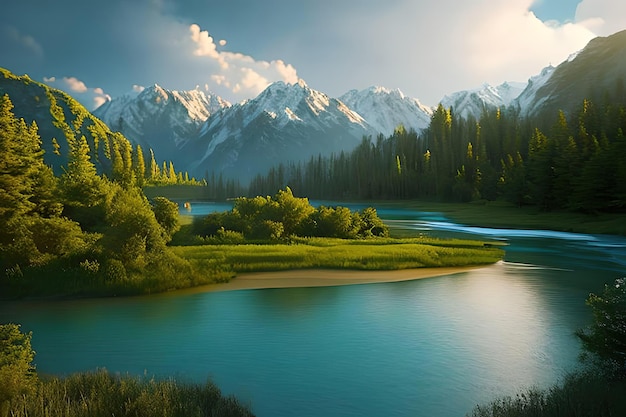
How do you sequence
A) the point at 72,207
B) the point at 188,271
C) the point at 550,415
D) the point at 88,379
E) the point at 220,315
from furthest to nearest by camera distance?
1. the point at 72,207
2. the point at 188,271
3. the point at 220,315
4. the point at 88,379
5. the point at 550,415

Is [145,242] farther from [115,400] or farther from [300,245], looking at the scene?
[115,400]

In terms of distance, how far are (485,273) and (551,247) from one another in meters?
23.5

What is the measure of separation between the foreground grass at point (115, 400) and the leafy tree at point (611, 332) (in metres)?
11.4

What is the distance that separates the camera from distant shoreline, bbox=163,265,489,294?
3581 cm

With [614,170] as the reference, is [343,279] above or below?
below

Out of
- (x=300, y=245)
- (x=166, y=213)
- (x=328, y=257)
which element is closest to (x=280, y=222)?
(x=300, y=245)

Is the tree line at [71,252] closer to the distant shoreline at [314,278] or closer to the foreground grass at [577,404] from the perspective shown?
the distant shoreline at [314,278]

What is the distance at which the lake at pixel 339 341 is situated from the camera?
17.0 meters

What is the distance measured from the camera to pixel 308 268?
43281 mm

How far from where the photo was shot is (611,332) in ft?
51.2

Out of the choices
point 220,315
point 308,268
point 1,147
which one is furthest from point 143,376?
point 1,147

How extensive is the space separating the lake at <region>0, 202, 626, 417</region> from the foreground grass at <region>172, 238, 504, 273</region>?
7979 mm

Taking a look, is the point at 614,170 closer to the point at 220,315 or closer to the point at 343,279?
the point at 343,279

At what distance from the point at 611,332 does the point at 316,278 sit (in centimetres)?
2530
